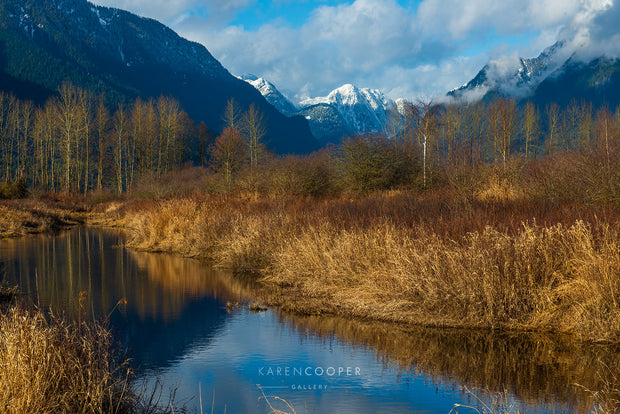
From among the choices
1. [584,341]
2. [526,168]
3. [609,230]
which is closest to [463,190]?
[526,168]

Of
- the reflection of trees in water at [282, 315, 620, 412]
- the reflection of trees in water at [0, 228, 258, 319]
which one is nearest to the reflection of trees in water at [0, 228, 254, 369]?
the reflection of trees in water at [0, 228, 258, 319]

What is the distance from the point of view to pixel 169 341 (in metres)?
10.1

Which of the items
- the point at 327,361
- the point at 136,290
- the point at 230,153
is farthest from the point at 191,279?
the point at 230,153

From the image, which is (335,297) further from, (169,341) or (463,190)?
(463,190)

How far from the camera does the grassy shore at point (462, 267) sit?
9.55 metres

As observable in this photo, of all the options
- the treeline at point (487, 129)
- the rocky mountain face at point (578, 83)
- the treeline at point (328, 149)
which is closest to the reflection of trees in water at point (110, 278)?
the treeline at point (328, 149)

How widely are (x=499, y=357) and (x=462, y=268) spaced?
1.90 meters

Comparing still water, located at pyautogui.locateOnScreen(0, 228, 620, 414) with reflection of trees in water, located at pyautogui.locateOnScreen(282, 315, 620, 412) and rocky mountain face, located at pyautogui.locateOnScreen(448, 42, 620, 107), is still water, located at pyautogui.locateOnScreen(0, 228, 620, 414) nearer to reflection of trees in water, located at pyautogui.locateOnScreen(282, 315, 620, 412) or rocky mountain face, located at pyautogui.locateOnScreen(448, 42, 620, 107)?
reflection of trees in water, located at pyautogui.locateOnScreen(282, 315, 620, 412)

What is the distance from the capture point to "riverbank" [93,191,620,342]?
9.55 meters

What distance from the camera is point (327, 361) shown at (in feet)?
28.5

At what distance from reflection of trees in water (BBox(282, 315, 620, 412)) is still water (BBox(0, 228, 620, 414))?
18 millimetres

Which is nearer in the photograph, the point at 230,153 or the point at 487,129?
the point at 230,153

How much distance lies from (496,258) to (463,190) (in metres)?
8.13

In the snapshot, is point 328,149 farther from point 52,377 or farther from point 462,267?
point 52,377
